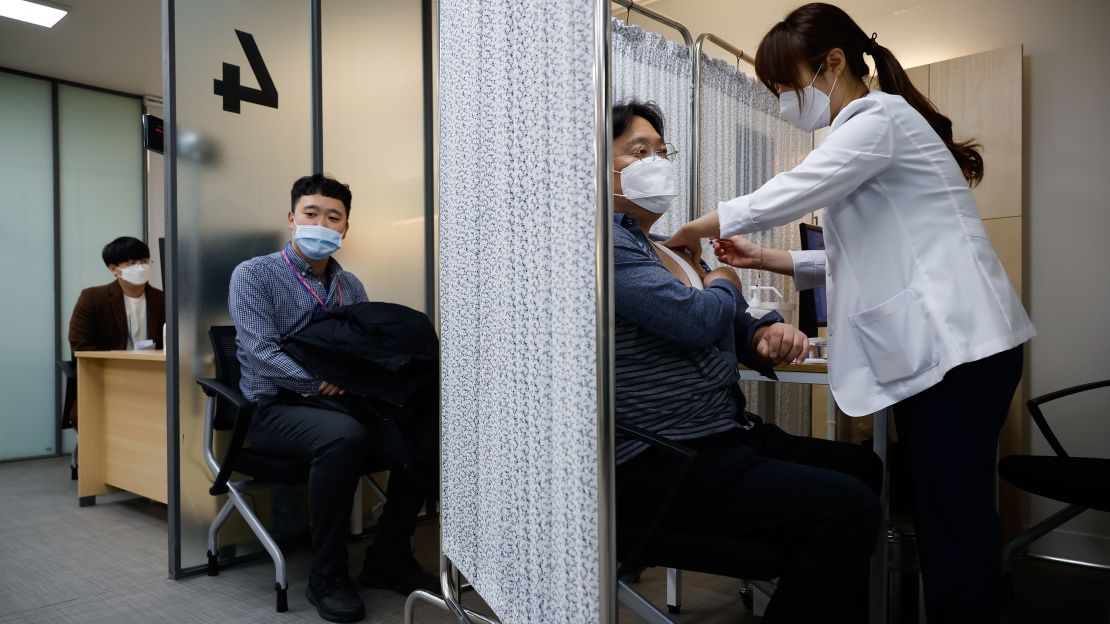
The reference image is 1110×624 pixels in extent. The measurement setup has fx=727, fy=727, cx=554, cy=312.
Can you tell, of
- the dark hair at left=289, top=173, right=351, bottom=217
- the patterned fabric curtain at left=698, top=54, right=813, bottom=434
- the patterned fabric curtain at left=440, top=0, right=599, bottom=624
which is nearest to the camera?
the patterned fabric curtain at left=440, top=0, right=599, bottom=624

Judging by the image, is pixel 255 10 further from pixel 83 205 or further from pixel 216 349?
pixel 83 205

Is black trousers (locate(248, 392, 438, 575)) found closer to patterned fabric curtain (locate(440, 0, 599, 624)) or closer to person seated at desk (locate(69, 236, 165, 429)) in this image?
patterned fabric curtain (locate(440, 0, 599, 624))

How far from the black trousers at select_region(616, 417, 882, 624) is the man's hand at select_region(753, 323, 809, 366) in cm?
32

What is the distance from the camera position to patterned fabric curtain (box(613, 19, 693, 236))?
8.81ft

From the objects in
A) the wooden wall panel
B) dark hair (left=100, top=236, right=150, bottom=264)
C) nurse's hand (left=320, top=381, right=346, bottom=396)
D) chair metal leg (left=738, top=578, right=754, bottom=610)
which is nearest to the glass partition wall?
dark hair (left=100, top=236, right=150, bottom=264)

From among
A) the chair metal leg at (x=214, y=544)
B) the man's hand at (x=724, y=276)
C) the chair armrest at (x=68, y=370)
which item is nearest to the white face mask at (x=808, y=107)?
the man's hand at (x=724, y=276)

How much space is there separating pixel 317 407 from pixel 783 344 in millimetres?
1578

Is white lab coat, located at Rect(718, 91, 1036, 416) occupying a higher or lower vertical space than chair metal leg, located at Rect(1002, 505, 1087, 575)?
higher

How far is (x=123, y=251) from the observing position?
166 inches

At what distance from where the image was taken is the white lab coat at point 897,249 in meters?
1.28

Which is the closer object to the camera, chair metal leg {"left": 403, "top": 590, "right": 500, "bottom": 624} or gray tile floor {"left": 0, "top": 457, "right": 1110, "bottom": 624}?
chair metal leg {"left": 403, "top": 590, "right": 500, "bottom": 624}

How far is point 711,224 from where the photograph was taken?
1.47 m

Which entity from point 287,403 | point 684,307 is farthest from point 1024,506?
point 287,403

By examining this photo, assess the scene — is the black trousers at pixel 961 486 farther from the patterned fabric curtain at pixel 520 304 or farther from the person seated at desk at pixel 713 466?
the patterned fabric curtain at pixel 520 304
